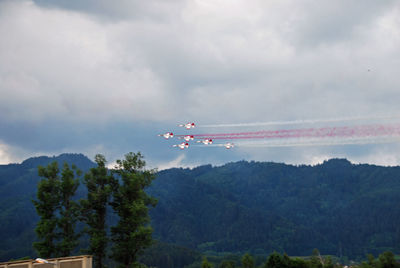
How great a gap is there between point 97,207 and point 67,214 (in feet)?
17.4

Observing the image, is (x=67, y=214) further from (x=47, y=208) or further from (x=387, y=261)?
(x=387, y=261)

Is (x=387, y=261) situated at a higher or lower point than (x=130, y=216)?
lower

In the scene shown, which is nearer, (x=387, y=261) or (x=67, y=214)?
(x=67, y=214)

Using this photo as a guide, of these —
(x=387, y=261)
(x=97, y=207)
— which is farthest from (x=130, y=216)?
(x=387, y=261)

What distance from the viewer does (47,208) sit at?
240ft

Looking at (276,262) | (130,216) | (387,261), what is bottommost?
(387,261)

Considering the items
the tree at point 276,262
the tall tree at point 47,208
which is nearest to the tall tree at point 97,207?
the tall tree at point 47,208

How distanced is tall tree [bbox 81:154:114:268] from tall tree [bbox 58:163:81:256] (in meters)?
1.88

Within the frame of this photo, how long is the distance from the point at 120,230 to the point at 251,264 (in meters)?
68.5

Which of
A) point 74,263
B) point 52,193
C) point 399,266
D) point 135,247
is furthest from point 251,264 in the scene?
point 74,263

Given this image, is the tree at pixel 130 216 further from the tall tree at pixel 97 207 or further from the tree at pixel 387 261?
the tree at pixel 387 261

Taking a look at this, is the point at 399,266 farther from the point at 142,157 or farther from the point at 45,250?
the point at 45,250

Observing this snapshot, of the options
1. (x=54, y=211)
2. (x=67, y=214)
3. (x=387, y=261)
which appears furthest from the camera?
(x=387, y=261)

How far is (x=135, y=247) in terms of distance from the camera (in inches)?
2864
